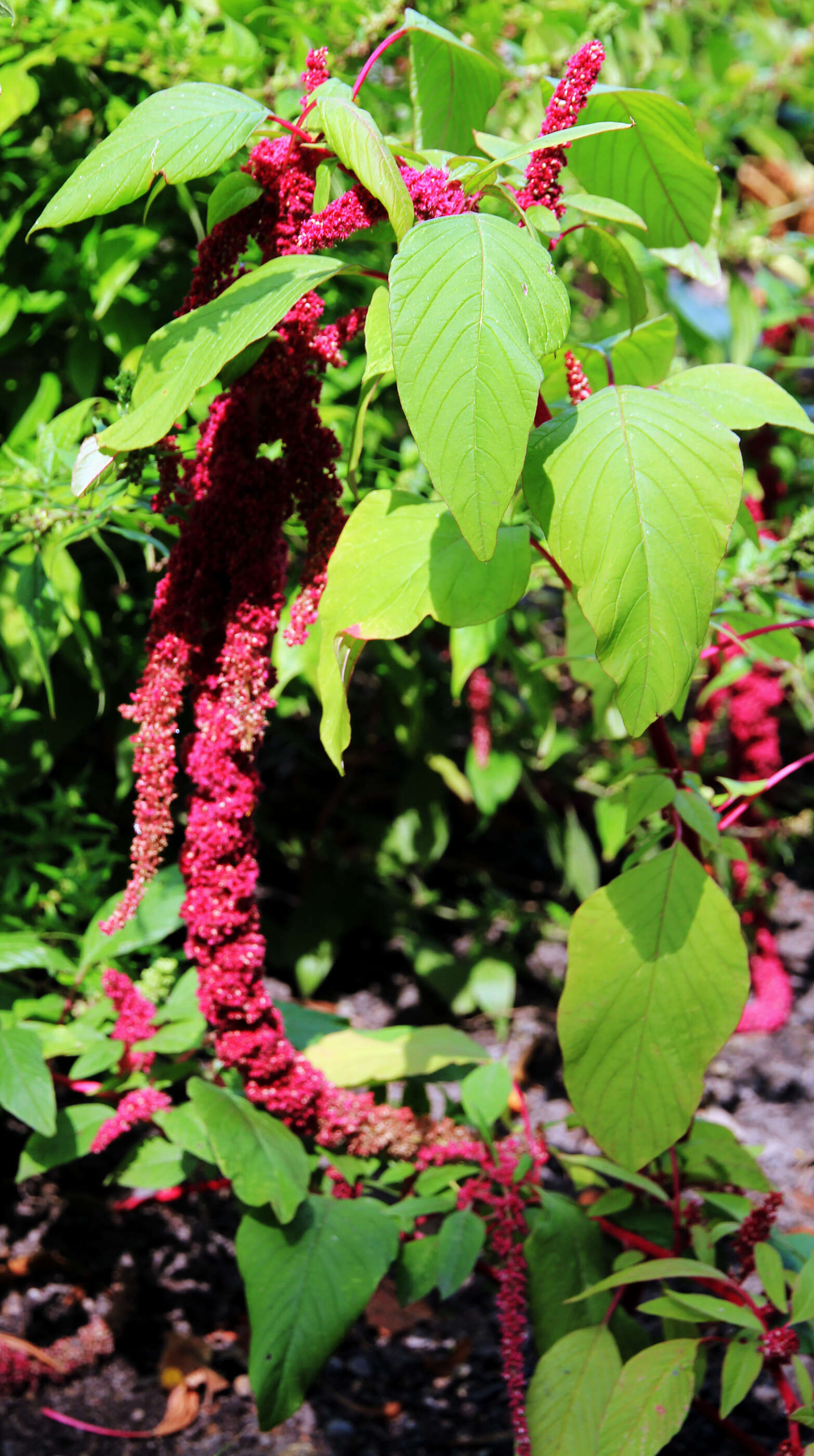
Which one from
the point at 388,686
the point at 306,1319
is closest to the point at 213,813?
the point at 306,1319

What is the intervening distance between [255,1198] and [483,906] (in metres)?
1.25

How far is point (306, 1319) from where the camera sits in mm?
911

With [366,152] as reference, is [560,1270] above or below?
below

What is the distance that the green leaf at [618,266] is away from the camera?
854 millimetres

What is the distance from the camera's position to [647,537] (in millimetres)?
682

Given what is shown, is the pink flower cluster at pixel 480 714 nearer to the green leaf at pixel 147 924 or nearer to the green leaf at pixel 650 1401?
the green leaf at pixel 147 924

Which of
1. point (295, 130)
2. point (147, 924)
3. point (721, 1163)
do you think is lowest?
point (721, 1163)

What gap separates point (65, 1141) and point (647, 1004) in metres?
0.64

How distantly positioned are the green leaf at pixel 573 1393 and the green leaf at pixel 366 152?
94cm

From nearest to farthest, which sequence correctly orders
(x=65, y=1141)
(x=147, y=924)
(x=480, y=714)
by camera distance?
(x=65, y=1141), (x=147, y=924), (x=480, y=714)

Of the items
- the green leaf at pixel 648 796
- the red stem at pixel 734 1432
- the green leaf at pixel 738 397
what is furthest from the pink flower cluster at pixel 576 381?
the red stem at pixel 734 1432

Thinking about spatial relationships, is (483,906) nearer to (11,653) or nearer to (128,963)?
(128,963)

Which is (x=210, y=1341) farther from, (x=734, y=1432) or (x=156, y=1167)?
(x=734, y=1432)

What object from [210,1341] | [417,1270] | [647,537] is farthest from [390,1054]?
[647,537]
